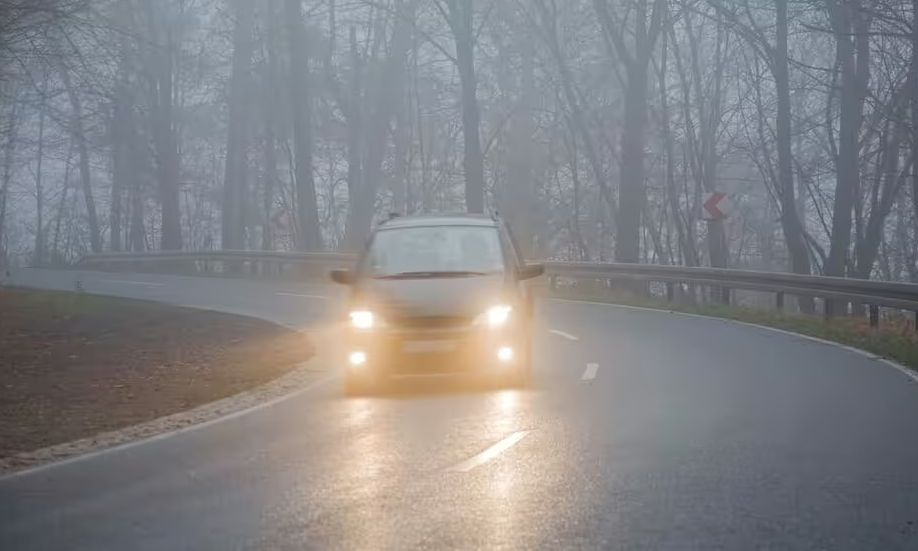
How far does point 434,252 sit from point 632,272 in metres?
16.0

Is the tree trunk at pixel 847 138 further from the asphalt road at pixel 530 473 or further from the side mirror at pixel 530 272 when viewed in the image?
the side mirror at pixel 530 272

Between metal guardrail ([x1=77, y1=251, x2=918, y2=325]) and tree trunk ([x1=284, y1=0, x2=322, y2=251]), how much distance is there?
1.43 m

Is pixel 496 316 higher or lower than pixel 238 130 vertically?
lower

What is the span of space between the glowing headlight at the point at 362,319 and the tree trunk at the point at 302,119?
27.8m

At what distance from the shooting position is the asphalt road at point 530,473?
7.13 meters

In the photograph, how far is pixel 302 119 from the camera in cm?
4066

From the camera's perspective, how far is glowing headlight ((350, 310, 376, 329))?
1336 centimetres

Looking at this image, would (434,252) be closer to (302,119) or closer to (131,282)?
(131,282)

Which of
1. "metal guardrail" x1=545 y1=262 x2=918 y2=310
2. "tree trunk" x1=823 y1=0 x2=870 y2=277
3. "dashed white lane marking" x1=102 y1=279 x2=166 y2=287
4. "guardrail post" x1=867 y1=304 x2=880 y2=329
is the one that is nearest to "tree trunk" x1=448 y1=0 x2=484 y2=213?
"metal guardrail" x1=545 y1=262 x2=918 y2=310

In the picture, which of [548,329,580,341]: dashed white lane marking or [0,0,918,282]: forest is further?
[0,0,918,282]: forest

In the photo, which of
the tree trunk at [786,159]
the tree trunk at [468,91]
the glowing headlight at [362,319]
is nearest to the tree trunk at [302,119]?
the tree trunk at [468,91]

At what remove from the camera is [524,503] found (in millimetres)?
7867

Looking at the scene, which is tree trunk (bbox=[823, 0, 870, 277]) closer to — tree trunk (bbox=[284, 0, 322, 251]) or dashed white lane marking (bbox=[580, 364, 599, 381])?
tree trunk (bbox=[284, 0, 322, 251])

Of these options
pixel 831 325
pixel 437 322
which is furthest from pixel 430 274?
pixel 831 325
